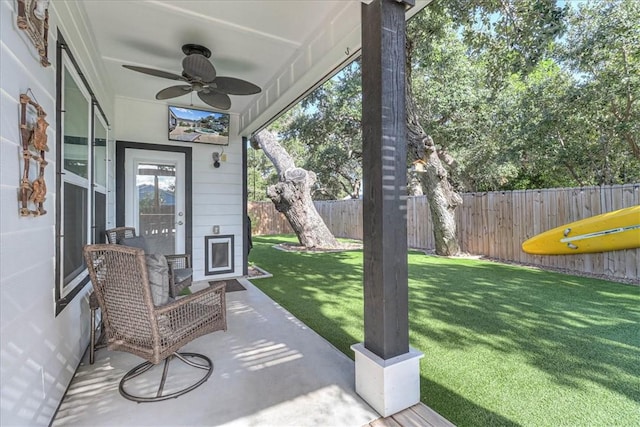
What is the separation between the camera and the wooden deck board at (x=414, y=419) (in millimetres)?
1623

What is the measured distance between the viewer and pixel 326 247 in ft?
28.0

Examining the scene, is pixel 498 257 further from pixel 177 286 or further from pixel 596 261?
pixel 177 286

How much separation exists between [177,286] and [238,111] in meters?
3.13

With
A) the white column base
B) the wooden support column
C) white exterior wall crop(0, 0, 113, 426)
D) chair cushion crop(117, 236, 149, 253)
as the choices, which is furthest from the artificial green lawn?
white exterior wall crop(0, 0, 113, 426)

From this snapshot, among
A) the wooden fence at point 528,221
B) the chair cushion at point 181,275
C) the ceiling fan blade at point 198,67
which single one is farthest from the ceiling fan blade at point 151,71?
the wooden fence at point 528,221

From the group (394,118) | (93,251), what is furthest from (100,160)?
(394,118)

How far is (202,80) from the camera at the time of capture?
303 cm

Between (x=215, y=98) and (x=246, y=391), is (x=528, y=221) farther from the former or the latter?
(x=246, y=391)

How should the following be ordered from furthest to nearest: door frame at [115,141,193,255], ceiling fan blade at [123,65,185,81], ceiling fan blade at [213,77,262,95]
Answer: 1. door frame at [115,141,193,255]
2. ceiling fan blade at [213,77,262,95]
3. ceiling fan blade at [123,65,185,81]

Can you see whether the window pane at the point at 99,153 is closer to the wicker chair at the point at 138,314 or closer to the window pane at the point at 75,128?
the window pane at the point at 75,128

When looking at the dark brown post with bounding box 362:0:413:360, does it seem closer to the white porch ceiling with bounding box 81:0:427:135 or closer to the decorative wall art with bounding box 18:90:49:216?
the white porch ceiling with bounding box 81:0:427:135

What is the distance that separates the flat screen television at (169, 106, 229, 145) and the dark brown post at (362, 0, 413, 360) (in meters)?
3.72

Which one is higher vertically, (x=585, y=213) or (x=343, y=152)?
(x=343, y=152)

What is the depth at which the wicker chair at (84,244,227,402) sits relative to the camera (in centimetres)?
176
